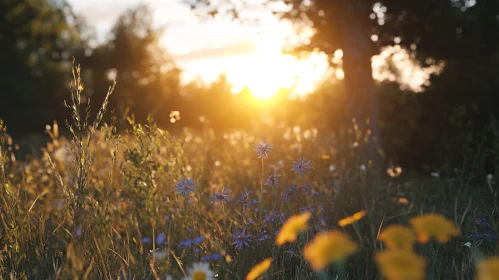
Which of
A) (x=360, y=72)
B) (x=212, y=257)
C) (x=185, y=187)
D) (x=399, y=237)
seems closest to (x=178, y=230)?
(x=185, y=187)

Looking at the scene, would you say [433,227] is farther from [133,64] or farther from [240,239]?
[133,64]

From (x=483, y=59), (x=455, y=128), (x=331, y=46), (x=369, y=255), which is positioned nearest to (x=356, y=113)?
(x=331, y=46)

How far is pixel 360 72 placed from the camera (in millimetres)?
7562

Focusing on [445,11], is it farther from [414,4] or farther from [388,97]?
[388,97]

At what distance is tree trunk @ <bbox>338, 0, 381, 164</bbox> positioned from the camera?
24.2 feet

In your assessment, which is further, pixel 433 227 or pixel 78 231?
pixel 78 231

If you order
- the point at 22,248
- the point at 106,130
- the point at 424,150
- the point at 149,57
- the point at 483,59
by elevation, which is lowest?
the point at 149,57

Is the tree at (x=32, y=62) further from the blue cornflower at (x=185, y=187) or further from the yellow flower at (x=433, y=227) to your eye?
the yellow flower at (x=433, y=227)

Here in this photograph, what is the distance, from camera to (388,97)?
9.34 metres

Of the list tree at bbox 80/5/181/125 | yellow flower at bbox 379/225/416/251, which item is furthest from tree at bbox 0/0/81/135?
yellow flower at bbox 379/225/416/251

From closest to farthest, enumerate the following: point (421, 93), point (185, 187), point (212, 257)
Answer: point (212, 257)
point (185, 187)
point (421, 93)

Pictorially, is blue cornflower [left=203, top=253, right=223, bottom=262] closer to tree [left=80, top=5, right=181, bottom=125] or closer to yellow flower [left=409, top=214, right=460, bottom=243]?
yellow flower [left=409, top=214, right=460, bottom=243]

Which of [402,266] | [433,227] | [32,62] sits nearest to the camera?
[402,266]

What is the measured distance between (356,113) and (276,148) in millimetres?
1451
